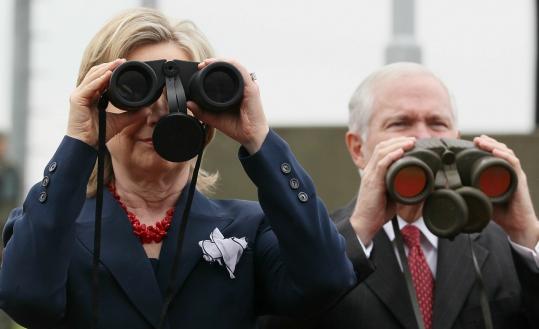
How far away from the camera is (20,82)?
13211mm

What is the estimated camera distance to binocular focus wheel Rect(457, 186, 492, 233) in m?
3.12

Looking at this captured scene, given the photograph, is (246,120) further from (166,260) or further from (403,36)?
(403,36)

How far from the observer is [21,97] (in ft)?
43.4

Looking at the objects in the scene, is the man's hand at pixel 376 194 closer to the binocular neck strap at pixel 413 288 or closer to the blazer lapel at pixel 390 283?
the binocular neck strap at pixel 413 288

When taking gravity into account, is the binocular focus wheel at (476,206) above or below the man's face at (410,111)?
below

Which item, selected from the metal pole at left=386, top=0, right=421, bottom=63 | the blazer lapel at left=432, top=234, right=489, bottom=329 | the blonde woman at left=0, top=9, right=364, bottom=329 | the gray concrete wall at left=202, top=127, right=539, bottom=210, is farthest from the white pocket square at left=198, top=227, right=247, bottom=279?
the metal pole at left=386, top=0, right=421, bottom=63

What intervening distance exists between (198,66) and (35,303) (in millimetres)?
659

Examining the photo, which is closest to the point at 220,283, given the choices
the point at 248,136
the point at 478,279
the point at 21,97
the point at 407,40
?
the point at 248,136

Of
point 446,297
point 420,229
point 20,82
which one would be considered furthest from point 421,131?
point 20,82

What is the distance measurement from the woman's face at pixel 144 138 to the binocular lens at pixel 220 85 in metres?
0.15

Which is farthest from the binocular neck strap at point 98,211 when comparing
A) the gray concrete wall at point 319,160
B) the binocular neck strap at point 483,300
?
the gray concrete wall at point 319,160

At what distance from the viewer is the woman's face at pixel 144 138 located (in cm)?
318

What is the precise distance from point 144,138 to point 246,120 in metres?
0.27

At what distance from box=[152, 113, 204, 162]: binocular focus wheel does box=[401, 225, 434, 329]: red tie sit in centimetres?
97
